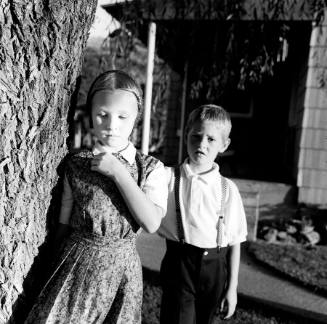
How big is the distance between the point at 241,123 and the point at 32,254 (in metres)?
9.56

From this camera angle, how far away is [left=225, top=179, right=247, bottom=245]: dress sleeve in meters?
2.22

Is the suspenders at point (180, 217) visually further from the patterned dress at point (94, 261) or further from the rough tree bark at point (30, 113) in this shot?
the rough tree bark at point (30, 113)

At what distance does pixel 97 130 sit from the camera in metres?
1.63

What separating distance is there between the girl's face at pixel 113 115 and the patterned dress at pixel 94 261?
8 cm

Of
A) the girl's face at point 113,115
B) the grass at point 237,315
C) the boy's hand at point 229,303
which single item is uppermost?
the girl's face at point 113,115

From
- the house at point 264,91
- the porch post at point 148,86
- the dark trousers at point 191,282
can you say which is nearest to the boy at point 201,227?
the dark trousers at point 191,282

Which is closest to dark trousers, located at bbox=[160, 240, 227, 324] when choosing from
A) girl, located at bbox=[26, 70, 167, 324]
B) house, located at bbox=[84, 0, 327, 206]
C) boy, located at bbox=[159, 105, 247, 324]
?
boy, located at bbox=[159, 105, 247, 324]

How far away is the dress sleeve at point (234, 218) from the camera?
2.22 m

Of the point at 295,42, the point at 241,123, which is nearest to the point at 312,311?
the point at 295,42

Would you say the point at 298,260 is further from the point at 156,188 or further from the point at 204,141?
the point at 156,188

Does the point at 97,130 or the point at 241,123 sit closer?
the point at 97,130

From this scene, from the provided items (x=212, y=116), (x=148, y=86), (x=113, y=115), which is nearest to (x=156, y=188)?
(x=113, y=115)

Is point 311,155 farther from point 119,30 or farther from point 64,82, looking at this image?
point 64,82

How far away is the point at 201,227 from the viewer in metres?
2.19
